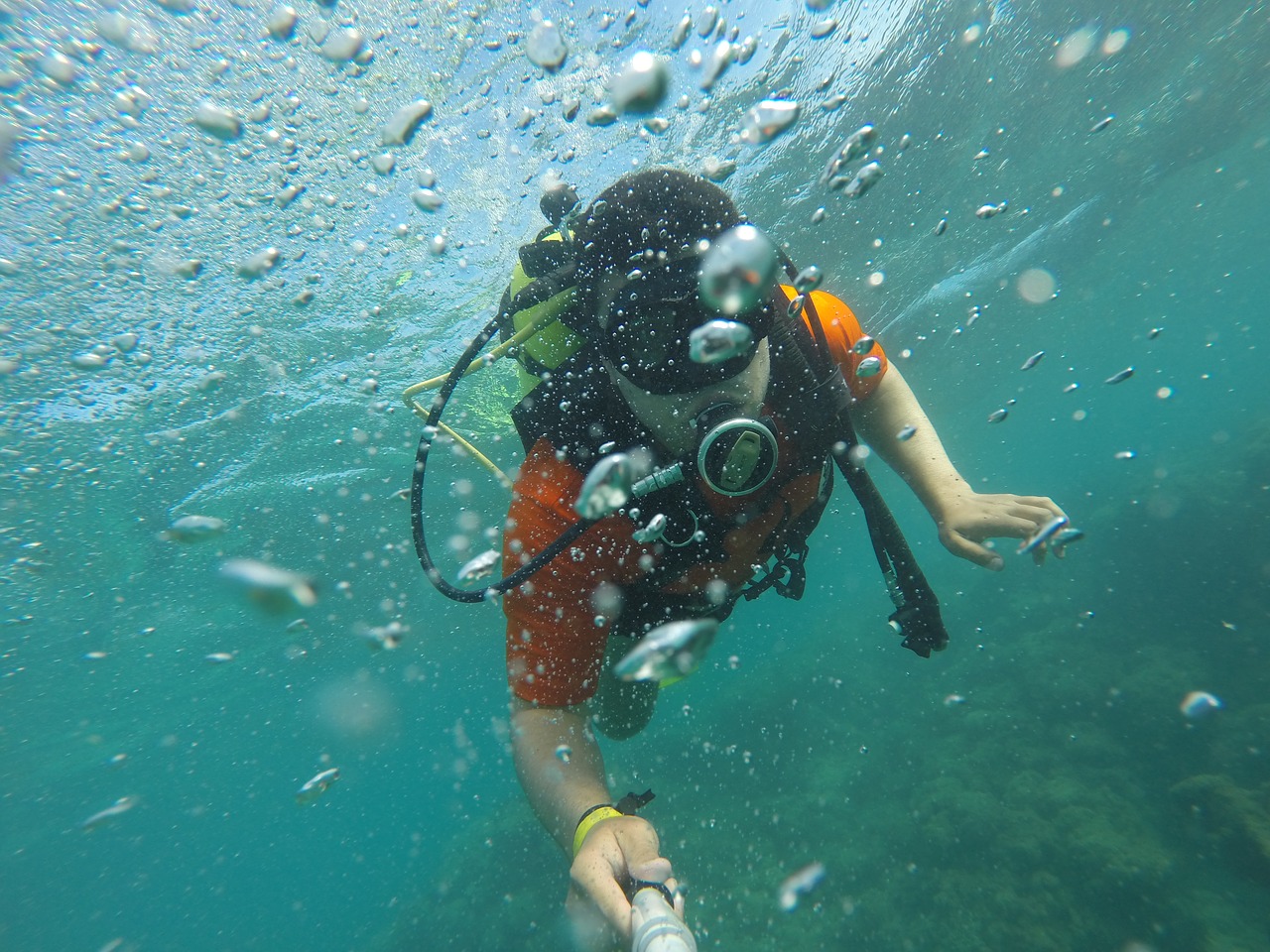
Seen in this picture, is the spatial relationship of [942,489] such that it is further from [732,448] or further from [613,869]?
[613,869]

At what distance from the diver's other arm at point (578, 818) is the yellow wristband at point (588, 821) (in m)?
0.02

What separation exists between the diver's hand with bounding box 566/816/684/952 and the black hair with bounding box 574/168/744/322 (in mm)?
2169

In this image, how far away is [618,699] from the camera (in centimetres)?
439

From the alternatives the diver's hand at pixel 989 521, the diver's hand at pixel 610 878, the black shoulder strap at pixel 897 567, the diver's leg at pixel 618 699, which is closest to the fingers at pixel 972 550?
the diver's hand at pixel 989 521

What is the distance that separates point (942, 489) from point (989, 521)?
1.45ft

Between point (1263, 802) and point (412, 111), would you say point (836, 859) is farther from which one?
point (412, 111)

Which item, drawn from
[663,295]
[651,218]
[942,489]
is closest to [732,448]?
[663,295]

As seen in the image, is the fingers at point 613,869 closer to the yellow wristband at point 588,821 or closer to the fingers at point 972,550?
the yellow wristband at point 588,821

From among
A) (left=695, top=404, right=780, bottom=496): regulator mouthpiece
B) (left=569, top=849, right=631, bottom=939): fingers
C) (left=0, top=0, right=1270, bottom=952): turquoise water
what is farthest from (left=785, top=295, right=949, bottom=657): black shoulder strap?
(left=0, top=0, right=1270, bottom=952): turquoise water

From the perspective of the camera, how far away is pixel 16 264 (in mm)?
6848

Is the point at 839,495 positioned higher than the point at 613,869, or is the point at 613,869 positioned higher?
the point at 613,869

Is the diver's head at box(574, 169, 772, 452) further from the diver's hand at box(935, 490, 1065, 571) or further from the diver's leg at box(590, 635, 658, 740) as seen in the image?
the diver's leg at box(590, 635, 658, 740)

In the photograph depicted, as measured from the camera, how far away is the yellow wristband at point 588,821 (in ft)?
6.79

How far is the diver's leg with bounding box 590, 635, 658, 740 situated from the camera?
13.3 ft
